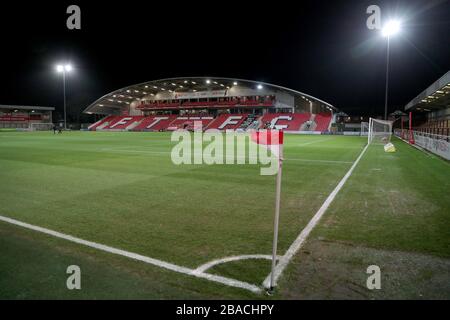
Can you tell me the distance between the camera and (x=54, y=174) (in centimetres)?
1168

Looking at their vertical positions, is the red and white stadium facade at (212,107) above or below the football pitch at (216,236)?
above

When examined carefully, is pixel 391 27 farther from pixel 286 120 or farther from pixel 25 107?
pixel 25 107

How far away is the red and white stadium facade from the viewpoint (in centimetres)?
6353

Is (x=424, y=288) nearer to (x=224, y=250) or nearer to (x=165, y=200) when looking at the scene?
(x=224, y=250)

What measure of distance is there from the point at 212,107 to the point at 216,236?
224 ft

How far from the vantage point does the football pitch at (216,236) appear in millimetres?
3785

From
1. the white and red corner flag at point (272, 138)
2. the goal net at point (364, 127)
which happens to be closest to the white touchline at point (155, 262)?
the white and red corner flag at point (272, 138)

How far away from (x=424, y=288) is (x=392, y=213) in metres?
3.36

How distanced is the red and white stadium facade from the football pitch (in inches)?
1952

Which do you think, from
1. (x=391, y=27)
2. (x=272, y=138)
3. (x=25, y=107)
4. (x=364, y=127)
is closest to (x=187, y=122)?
(x=364, y=127)

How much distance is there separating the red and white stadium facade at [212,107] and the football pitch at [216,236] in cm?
4957

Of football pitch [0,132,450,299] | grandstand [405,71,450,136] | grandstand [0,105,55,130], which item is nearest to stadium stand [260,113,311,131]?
grandstand [405,71,450,136]

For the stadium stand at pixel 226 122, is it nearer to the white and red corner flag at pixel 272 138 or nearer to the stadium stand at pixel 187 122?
the stadium stand at pixel 187 122
